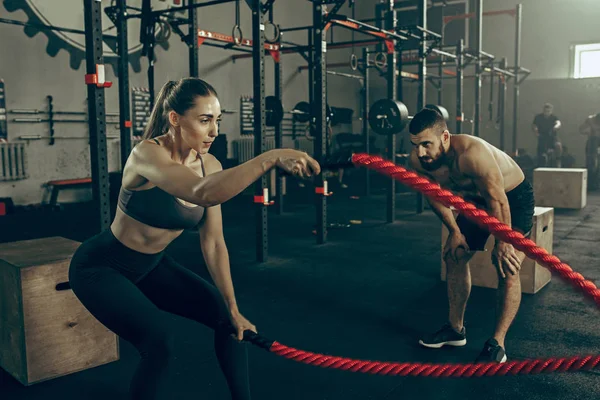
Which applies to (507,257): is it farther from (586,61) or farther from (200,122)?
(586,61)

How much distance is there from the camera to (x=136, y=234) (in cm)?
154

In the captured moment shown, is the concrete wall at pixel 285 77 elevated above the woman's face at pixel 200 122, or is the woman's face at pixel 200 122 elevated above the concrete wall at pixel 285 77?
the concrete wall at pixel 285 77

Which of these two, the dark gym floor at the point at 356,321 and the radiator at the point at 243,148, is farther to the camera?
the radiator at the point at 243,148

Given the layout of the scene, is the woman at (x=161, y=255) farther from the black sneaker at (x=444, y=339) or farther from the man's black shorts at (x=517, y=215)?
the man's black shorts at (x=517, y=215)

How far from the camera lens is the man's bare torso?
2.30 metres

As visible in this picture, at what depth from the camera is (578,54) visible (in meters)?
11.9

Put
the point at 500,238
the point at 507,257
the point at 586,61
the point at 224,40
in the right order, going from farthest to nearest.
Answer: the point at 586,61, the point at 224,40, the point at 507,257, the point at 500,238

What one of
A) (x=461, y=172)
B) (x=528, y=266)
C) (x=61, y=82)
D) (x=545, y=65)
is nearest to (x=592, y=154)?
(x=545, y=65)

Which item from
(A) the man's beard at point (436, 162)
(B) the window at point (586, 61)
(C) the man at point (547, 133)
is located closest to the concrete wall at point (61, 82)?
(A) the man's beard at point (436, 162)

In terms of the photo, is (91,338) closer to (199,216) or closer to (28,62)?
(199,216)

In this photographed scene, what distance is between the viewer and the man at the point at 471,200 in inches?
88.0

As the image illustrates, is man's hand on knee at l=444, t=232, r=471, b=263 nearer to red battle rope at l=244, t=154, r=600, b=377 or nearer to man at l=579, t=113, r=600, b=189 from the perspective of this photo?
red battle rope at l=244, t=154, r=600, b=377

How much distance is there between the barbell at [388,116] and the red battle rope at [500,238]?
4239mm

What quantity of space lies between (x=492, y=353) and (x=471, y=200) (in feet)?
2.02
